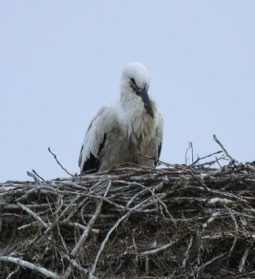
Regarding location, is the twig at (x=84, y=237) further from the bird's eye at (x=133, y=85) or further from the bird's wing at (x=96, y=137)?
the bird's eye at (x=133, y=85)

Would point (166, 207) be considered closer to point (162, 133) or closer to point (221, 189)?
point (221, 189)

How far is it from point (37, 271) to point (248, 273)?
1.07 meters

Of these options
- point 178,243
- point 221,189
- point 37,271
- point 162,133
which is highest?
point 162,133

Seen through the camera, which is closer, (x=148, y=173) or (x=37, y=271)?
(x=37, y=271)

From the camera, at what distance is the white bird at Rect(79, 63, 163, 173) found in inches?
277

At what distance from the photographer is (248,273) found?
5.05m

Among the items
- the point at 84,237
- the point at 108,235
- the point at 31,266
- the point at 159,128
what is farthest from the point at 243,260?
the point at 159,128

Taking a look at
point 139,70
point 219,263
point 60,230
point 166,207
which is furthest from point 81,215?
point 139,70

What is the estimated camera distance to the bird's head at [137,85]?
277 inches

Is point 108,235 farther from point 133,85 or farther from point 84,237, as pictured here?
point 133,85

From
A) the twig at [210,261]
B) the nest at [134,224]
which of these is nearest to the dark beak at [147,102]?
the nest at [134,224]

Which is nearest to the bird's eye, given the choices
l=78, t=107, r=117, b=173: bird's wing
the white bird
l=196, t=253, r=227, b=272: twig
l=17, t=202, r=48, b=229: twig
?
the white bird

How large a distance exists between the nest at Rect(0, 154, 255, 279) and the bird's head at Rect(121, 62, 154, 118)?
110 centimetres

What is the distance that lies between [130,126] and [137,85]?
0.30 metres
